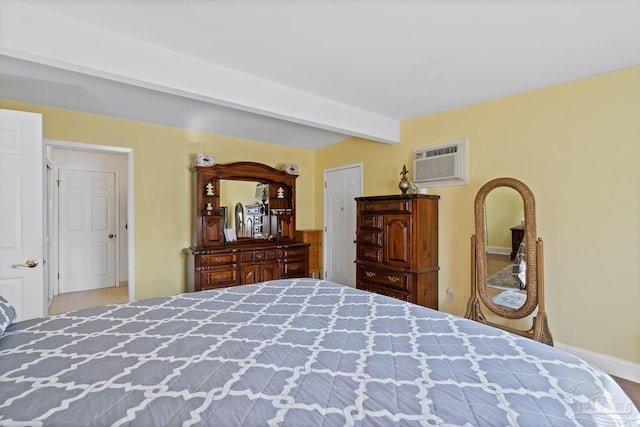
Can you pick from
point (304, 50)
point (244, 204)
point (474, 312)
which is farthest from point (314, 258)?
point (304, 50)

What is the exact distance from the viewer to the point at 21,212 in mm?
2352

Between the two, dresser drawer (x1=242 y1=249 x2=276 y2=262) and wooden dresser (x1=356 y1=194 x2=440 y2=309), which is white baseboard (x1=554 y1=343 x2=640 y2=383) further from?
dresser drawer (x1=242 y1=249 x2=276 y2=262)

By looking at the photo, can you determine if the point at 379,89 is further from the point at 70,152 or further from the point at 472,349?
the point at 70,152

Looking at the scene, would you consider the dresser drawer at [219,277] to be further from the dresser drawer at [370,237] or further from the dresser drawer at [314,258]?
the dresser drawer at [370,237]

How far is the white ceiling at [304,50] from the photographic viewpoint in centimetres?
180

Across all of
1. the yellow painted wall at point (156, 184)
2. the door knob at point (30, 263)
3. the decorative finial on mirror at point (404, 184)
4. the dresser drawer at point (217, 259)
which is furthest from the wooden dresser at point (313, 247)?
the door knob at point (30, 263)

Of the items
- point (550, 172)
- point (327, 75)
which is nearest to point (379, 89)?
point (327, 75)

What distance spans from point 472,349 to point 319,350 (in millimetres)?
631

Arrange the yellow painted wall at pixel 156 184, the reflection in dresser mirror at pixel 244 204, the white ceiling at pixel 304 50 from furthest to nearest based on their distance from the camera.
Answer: the reflection in dresser mirror at pixel 244 204
the yellow painted wall at pixel 156 184
the white ceiling at pixel 304 50

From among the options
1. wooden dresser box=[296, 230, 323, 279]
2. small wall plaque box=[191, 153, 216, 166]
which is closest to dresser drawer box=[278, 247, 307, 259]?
wooden dresser box=[296, 230, 323, 279]

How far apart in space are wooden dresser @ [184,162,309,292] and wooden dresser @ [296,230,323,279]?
290mm

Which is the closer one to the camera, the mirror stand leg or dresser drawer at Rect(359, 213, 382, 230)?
the mirror stand leg

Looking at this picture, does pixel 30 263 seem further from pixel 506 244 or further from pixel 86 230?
pixel 506 244

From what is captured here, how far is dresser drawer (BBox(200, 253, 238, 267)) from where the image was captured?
12.2 feet
